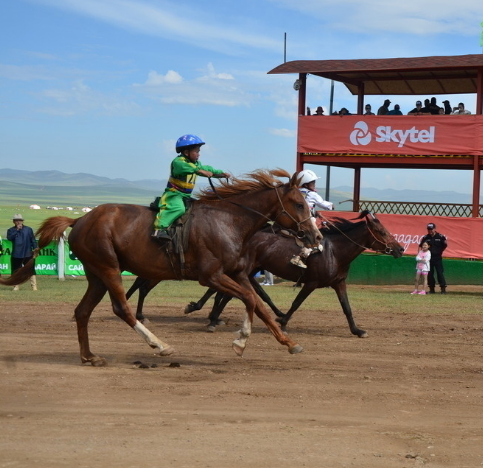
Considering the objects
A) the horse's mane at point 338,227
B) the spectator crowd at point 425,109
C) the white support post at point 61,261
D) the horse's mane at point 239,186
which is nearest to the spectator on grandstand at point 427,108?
the spectator crowd at point 425,109

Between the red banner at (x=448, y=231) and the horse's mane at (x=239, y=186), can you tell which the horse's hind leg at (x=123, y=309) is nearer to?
the horse's mane at (x=239, y=186)

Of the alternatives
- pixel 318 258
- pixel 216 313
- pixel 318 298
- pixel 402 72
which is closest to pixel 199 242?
pixel 216 313

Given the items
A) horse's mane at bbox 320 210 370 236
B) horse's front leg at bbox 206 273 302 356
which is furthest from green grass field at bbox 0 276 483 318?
horse's front leg at bbox 206 273 302 356

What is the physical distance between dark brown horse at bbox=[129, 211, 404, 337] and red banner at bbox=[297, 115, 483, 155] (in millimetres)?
11727

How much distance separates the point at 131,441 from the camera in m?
6.42

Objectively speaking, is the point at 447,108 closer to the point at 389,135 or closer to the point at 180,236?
the point at 389,135

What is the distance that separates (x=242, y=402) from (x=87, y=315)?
2.86 m

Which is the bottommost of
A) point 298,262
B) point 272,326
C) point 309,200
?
point 272,326

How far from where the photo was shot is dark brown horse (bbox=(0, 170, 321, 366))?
971cm

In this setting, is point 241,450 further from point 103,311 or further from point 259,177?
point 103,311

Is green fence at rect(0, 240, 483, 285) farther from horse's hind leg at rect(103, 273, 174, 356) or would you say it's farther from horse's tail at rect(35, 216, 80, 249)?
horse's hind leg at rect(103, 273, 174, 356)

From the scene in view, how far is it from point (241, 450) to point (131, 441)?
88 centimetres

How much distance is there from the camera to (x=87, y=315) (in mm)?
9977

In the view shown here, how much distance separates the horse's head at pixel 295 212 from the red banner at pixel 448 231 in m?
13.4
